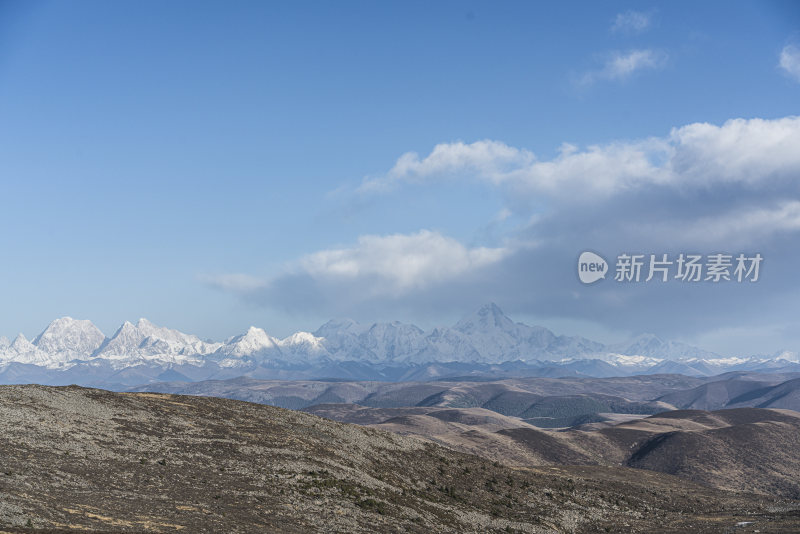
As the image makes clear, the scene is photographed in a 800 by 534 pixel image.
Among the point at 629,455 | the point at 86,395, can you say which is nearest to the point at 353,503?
the point at 86,395

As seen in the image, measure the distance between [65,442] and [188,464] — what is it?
1204cm

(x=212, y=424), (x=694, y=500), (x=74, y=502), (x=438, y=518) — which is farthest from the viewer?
(x=694, y=500)

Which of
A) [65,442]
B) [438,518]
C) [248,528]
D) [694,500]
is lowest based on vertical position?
[694,500]

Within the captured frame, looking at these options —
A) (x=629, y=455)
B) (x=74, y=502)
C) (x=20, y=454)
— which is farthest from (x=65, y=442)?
(x=629, y=455)

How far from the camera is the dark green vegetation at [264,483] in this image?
167 ft

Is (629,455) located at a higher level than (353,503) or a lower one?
lower

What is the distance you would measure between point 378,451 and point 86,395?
132 ft

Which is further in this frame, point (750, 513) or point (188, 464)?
point (750, 513)

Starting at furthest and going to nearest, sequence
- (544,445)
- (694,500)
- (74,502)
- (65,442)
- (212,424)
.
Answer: (544,445), (694,500), (212,424), (65,442), (74,502)

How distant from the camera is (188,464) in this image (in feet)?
214

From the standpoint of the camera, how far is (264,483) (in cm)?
6353

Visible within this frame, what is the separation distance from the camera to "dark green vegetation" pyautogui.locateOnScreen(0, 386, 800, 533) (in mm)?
51047

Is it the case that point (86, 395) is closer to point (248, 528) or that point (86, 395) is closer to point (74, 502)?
point (74, 502)

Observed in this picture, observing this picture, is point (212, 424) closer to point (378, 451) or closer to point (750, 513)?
point (378, 451)
